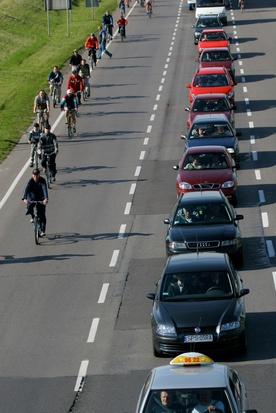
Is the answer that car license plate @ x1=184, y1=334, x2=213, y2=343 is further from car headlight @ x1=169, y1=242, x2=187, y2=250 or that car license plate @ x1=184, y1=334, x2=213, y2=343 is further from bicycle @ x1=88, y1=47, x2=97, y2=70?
bicycle @ x1=88, y1=47, x2=97, y2=70

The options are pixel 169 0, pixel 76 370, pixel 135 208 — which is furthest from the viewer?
pixel 169 0

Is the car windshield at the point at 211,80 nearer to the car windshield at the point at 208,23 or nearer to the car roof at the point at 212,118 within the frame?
the car roof at the point at 212,118

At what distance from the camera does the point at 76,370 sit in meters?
19.5

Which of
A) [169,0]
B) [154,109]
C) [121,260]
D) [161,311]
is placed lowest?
[169,0]

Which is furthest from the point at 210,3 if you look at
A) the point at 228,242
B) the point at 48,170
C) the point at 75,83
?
the point at 228,242

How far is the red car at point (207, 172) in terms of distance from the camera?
3027 centimetres

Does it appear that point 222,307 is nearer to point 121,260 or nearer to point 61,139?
point 121,260

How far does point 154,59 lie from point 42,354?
3908 cm

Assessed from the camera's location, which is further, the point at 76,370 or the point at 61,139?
the point at 61,139

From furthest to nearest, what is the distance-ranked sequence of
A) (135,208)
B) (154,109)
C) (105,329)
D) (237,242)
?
1. (154,109)
2. (135,208)
3. (237,242)
4. (105,329)

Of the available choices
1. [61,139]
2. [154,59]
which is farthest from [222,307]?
[154,59]

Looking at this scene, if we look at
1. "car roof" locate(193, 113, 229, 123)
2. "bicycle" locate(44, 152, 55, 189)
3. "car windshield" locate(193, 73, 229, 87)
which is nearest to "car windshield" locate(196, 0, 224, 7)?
"car windshield" locate(193, 73, 229, 87)

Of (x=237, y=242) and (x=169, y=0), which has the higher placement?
(x=237, y=242)

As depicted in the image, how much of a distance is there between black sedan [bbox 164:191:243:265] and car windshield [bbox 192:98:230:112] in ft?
42.5
